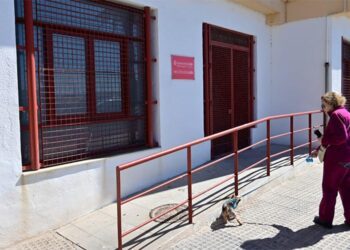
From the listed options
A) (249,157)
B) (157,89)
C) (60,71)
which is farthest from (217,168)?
(60,71)

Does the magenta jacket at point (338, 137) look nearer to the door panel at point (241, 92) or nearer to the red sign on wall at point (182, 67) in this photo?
the red sign on wall at point (182, 67)

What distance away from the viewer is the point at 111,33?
480 cm

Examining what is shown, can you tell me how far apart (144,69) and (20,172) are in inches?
94.7

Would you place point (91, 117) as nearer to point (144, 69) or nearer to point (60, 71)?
point (60, 71)

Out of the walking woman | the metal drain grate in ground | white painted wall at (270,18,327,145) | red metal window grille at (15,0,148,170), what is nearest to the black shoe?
the walking woman

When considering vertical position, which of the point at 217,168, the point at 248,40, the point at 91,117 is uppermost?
the point at 248,40

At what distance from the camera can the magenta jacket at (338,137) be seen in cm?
363

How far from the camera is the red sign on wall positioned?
221 inches

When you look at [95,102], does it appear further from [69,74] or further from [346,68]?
[346,68]

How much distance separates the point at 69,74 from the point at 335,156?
3.24m

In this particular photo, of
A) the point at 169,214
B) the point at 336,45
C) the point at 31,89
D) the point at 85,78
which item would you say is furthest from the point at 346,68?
the point at 31,89

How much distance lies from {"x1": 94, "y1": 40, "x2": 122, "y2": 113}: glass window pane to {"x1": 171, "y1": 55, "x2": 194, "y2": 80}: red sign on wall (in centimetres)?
102

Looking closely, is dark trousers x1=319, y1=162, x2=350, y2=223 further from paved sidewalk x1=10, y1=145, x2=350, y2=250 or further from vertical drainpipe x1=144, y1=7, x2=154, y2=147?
vertical drainpipe x1=144, y1=7, x2=154, y2=147

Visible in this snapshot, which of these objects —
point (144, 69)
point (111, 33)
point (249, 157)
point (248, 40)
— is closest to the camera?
point (111, 33)
